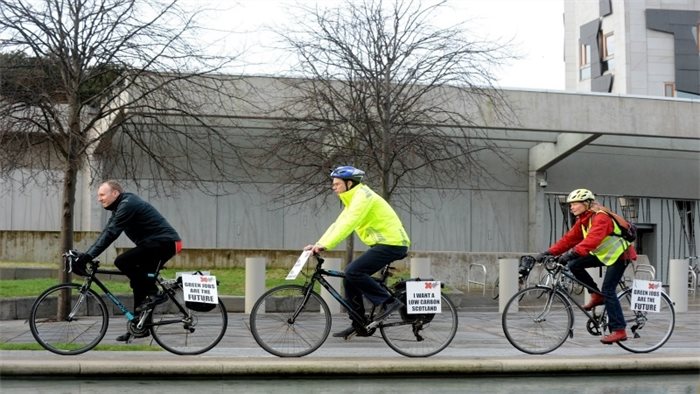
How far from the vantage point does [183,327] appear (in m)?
8.50

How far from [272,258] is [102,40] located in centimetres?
1086

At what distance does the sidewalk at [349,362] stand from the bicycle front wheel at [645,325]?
0.15m

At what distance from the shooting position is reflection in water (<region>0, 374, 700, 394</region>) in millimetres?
6766

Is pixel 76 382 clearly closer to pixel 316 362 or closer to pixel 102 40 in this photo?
pixel 316 362

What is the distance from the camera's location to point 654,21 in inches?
1876

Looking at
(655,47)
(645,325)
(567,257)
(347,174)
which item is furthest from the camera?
(655,47)

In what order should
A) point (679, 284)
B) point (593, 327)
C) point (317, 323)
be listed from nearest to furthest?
point (317, 323)
point (593, 327)
point (679, 284)

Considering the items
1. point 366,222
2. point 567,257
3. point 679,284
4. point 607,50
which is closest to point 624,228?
point 567,257

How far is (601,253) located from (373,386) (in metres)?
3.43

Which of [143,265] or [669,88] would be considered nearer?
[143,265]

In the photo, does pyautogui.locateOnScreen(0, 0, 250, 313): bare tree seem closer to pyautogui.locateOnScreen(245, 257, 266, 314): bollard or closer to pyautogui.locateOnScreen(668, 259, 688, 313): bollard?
pyautogui.locateOnScreen(245, 257, 266, 314): bollard

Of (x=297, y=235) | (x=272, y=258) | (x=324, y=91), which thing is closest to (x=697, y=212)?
(x=297, y=235)

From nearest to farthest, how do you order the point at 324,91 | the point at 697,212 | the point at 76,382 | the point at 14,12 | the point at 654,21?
the point at 76,382
the point at 14,12
the point at 324,91
the point at 697,212
the point at 654,21

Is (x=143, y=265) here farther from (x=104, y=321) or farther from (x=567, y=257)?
(x=567, y=257)
